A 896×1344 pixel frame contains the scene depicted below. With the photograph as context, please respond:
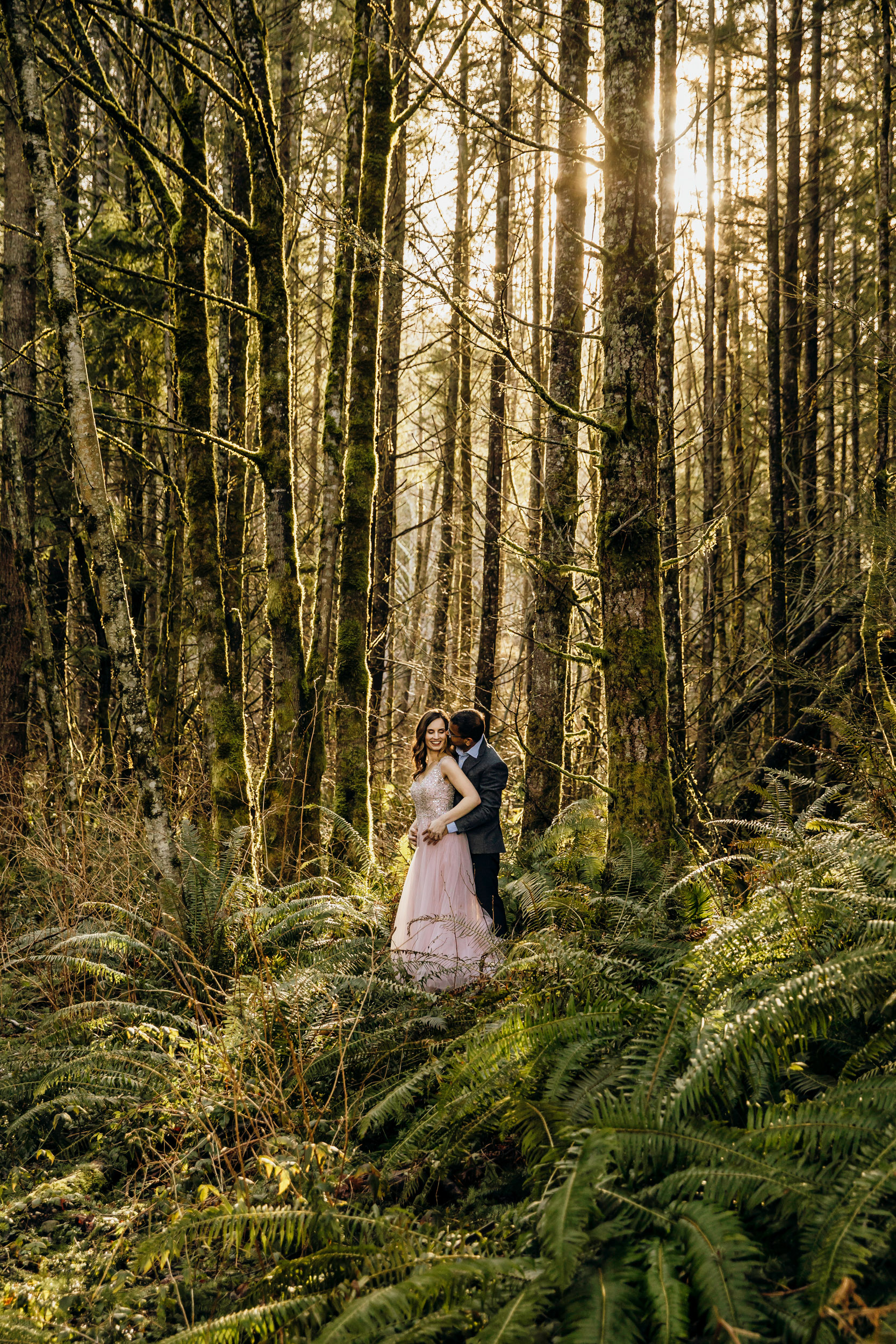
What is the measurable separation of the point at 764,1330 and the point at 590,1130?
67 centimetres

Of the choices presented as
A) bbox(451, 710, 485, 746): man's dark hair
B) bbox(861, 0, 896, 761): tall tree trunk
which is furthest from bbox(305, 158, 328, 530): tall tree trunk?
bbox(451, 710, 485, 746): man's dark hair

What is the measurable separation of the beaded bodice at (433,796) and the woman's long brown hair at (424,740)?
0.19 metres

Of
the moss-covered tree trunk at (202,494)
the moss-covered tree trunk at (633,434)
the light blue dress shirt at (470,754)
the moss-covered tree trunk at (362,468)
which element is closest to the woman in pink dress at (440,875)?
the light blue dress shirt at (470,754)

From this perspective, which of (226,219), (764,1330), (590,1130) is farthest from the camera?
(226,219)

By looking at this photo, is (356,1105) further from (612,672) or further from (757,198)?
(757,198)

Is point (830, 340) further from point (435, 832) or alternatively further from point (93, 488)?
point (93, 488)

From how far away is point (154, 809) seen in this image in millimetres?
6160

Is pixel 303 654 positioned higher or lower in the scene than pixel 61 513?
lower

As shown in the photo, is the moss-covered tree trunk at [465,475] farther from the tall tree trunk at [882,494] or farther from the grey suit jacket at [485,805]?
the grey suit jacket at [485,805]

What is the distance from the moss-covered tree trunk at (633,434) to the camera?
193 inches

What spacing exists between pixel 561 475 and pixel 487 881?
13.2 ft

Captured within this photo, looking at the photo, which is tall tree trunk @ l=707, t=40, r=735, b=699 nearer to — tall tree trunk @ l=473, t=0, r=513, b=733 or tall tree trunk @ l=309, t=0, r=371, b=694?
tall tree trunk @ l=473, t=0, r=513, b=733

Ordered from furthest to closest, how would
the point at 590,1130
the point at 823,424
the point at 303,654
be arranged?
the point at 823,424 → the point at 303,654 → the point at 590,1130

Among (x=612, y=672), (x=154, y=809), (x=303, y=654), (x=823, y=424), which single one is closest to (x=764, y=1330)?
(x=612, y=672)
